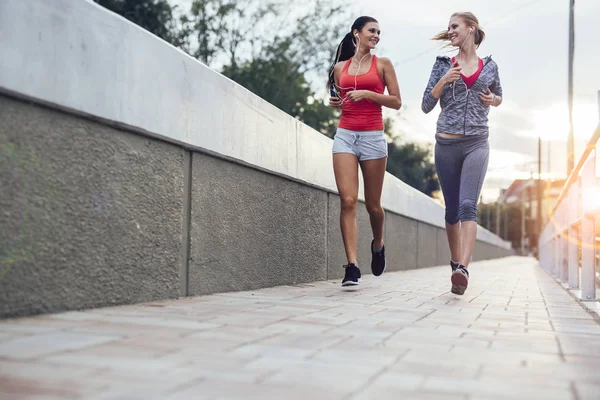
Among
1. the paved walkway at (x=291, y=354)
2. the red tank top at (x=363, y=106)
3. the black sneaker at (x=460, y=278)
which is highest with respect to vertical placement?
the red tank top at (x=363, y=106)

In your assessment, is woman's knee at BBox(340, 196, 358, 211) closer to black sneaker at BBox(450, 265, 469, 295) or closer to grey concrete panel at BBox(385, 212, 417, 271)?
black sneaker at BBox(450, 265, 469, 295)

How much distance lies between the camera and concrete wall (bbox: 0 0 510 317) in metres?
2.86

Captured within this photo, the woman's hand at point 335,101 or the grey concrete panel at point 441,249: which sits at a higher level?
the woman's hand at point 335,101

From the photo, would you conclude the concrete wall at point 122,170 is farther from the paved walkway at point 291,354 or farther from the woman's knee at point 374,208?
the woman's knee at point 374,208

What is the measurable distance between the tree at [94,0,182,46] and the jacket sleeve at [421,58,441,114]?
2450 centimetres

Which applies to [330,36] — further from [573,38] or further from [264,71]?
[573,38]

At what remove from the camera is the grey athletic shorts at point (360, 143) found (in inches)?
226

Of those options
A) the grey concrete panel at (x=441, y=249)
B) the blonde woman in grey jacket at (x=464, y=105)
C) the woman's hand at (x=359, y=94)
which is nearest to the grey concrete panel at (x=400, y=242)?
the grey concrete panel at (x=441, y=249)

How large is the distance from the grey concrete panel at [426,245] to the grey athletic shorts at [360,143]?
8.07m

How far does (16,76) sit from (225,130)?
2.03m

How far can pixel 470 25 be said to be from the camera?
5664 millimetres

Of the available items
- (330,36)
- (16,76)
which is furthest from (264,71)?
(16,76)

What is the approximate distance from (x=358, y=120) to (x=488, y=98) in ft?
3.30

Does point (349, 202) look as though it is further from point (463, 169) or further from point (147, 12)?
point (147, 12)
